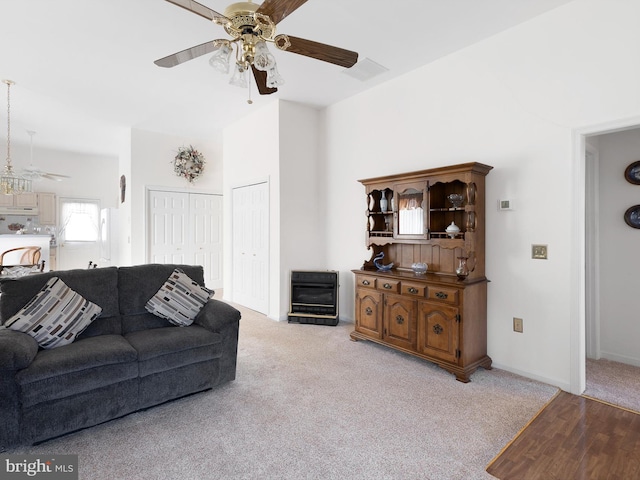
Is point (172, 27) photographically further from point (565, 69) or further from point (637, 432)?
point (637, 432)

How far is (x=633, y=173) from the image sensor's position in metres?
3.22

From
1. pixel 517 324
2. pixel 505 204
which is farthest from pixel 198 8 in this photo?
pixel 517 324

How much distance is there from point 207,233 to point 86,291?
433cm

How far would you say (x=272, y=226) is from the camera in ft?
16.2

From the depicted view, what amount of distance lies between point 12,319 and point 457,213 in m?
3.75

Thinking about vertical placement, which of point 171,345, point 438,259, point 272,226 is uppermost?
point 272,226

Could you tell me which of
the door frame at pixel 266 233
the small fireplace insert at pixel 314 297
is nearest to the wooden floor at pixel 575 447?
the small fireplace insert at pixel 314 297

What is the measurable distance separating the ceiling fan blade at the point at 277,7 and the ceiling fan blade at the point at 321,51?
170mm

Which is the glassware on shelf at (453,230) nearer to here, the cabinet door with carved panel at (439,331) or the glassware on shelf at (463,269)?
the glassware on shelf at (463,269)

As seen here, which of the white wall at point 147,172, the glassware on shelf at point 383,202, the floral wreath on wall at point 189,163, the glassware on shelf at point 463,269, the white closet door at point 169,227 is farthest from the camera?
the floral wreath on wall at point 189,163

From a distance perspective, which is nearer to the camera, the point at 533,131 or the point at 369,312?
the point at 533,131

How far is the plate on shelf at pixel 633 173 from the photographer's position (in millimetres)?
3193

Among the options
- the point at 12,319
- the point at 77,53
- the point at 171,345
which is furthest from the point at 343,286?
the point at 77,53

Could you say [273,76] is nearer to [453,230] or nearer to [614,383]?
[453,230]
